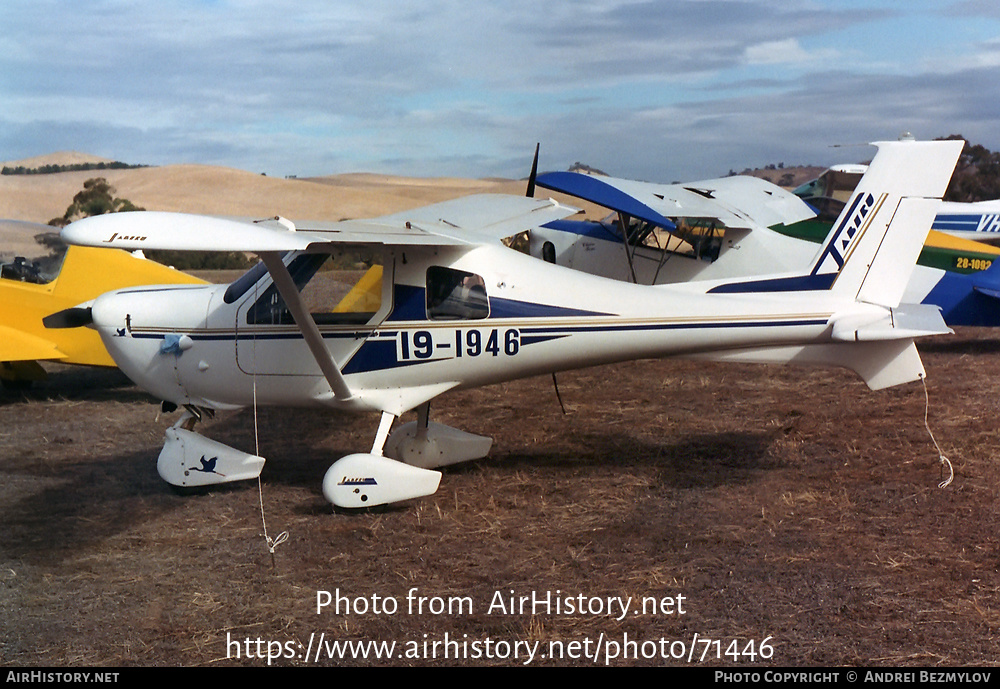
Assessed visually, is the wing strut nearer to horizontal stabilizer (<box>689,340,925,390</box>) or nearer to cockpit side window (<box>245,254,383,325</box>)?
cockpit side window (<box>245,254,383,325</box>)

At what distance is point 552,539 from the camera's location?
19.1ft

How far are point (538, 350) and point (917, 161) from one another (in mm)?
3074

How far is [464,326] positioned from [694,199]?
5.72 metres

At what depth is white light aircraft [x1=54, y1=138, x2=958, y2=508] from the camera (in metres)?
6.27

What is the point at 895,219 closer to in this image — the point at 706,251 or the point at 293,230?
the point at 293,230

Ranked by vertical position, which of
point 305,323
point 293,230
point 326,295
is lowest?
point 305,323

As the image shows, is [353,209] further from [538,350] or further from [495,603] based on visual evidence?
[495,603]

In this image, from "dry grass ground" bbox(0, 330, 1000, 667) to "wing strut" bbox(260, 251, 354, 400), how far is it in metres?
0.93

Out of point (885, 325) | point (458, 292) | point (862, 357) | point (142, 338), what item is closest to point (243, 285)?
point (142, 338)

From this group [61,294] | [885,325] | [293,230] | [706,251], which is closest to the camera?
[293,230]

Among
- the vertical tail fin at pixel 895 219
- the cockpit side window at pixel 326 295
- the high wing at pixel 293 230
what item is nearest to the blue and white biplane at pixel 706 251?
the high wing at pixel 293 230

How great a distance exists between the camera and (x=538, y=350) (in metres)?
6.41
